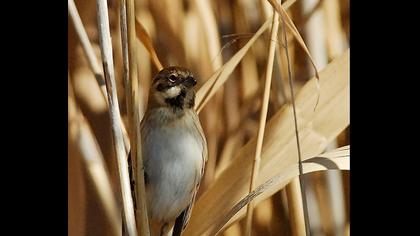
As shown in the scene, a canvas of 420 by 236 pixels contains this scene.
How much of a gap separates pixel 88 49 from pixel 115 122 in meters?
0.19

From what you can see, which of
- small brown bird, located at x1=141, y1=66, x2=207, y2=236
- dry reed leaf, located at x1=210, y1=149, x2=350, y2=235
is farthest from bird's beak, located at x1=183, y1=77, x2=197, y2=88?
dry reed leaf, located at x1=210, y1=149, x2=350, y2=235

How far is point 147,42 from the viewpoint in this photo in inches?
60.8

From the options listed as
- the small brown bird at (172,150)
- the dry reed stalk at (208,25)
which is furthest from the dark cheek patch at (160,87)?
the dry reed stalk at (208,25)

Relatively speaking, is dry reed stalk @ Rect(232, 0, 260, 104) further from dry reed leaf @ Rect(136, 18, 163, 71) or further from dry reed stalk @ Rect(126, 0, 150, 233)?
dry reed stalk @ Rect(126, 0, 150, 233)

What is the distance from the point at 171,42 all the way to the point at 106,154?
0.77ft

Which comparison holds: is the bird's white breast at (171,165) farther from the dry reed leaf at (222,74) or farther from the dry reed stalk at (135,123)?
the dry reed stalk at (135,123)

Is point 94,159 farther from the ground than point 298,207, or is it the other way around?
point 94,159

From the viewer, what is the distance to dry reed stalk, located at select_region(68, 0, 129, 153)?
4.96 feet

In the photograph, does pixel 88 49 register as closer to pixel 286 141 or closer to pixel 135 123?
pixel 135 123

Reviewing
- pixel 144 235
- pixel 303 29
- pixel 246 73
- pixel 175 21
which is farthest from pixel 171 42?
pixel 144 235

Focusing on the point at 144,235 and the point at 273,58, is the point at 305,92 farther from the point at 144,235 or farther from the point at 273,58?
the point at 144,235

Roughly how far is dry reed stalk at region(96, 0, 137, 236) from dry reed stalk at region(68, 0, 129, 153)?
118 millimetres

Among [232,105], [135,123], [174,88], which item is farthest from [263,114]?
[135,123]

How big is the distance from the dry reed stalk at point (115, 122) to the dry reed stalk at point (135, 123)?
22 mm
